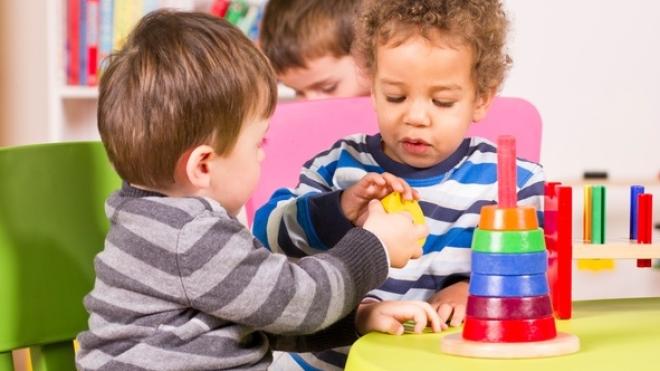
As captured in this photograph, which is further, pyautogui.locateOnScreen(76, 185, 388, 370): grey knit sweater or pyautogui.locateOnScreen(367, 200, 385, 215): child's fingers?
pyautogui.locateOnScreen(367, 200, 385, 215): child's fingers

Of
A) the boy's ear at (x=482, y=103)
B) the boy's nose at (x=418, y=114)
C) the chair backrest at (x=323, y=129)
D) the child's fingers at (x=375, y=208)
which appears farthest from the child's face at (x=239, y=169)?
the chair backrest at (x=323, y=129)

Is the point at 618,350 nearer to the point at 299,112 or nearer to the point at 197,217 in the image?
the point at 197,217

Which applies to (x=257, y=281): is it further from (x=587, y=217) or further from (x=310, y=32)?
(x=310, y=32)

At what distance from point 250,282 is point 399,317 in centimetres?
18

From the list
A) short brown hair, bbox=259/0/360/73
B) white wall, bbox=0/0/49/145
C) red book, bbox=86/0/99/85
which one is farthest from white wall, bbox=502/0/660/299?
white wall, bbox=0/0/49/145

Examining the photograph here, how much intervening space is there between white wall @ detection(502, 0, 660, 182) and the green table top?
2.13 metres

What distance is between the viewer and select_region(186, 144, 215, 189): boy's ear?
3.48 feet

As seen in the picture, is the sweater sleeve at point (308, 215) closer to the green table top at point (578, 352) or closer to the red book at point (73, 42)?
the green table top at point (578, 352)

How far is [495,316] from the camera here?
93 cm

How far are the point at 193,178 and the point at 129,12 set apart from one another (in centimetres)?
200

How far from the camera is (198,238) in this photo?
1.00 meters

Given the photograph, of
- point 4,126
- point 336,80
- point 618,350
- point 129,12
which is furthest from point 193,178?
point 4,126

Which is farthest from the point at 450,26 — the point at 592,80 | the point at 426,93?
the point at 592,80

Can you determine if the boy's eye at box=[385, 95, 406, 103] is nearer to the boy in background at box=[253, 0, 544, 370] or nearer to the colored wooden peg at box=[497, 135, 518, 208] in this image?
the boy in background at box=[253, 0, 544, 370]
